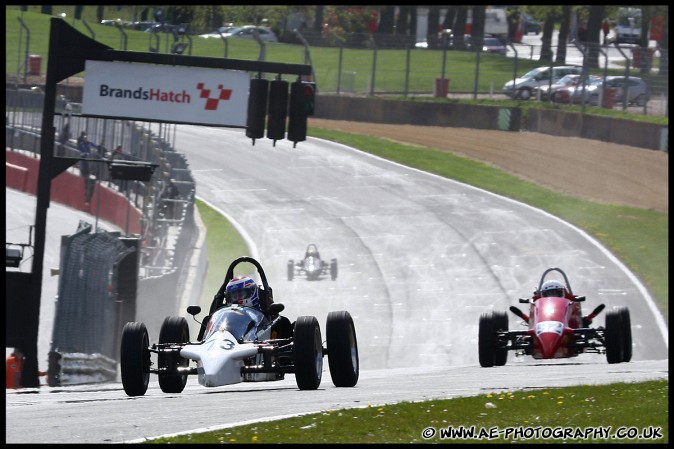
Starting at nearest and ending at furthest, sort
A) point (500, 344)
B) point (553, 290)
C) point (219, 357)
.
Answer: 1. point (219, 357)
2. point (500, 344)
3. point (553, 290)

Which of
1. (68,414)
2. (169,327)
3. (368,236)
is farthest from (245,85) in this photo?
(368,236)

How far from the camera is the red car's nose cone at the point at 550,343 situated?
16.4m

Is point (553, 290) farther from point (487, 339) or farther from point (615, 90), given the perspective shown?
point (615, 90)

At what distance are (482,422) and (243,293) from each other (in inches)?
166

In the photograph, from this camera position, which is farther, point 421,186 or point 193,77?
point 421,186

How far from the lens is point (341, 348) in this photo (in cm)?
1174

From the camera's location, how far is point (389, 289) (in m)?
28.7

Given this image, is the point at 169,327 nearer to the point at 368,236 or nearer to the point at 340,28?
the point at 368,236

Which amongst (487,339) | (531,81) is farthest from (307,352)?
(531,81)

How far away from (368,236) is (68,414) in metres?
24.0

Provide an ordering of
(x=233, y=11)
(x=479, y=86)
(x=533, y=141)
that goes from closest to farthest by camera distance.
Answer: (x=533, y=141)
(x=479, y=86)
(x=233, y=11)

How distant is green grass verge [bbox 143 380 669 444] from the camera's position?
8.23 metres

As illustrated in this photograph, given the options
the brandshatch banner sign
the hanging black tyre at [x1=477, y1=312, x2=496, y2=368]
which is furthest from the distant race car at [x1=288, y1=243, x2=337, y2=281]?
the hanging black tyre at [x1=477, y1=312, x2=496, y2=368]

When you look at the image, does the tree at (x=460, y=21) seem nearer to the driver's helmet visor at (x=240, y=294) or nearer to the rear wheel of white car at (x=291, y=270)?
the rear wheel of white car at (x=291, y=270)
